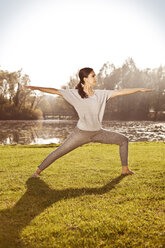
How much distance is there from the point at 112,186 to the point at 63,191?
0.86m

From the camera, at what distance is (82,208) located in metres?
3.02

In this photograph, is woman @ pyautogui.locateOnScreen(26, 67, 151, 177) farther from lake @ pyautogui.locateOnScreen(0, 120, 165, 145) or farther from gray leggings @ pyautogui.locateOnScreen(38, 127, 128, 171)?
lake @ pyautogui.locateOnScreen(0, 120, 165, 145)

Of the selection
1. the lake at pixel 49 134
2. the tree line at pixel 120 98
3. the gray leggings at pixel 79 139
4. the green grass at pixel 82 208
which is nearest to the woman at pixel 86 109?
the gray leggings at pixel 79 139

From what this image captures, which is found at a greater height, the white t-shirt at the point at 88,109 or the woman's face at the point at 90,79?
the woman's face at the point at 90,79

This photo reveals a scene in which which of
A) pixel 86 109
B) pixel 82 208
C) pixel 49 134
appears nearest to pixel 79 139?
pixel 86 109

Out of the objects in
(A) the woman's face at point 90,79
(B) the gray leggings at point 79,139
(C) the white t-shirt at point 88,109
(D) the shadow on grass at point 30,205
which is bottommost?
(D) the shadow on grass at point 30,205

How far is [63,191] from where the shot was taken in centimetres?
369

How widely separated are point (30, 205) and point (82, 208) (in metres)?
0.76

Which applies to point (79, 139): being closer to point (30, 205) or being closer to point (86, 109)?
point (86, 109)

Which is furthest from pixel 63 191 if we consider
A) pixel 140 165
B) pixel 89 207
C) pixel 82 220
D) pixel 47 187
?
pixel 140 165


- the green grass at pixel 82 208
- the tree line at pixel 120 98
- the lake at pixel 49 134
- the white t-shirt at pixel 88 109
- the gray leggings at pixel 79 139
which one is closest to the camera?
the green grass at pixel 82 208

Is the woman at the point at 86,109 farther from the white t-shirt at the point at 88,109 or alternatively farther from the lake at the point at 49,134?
the lake at the point at 49,134

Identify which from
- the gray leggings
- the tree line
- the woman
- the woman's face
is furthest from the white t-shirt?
the tree line

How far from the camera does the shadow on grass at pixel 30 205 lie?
95.0 inches
